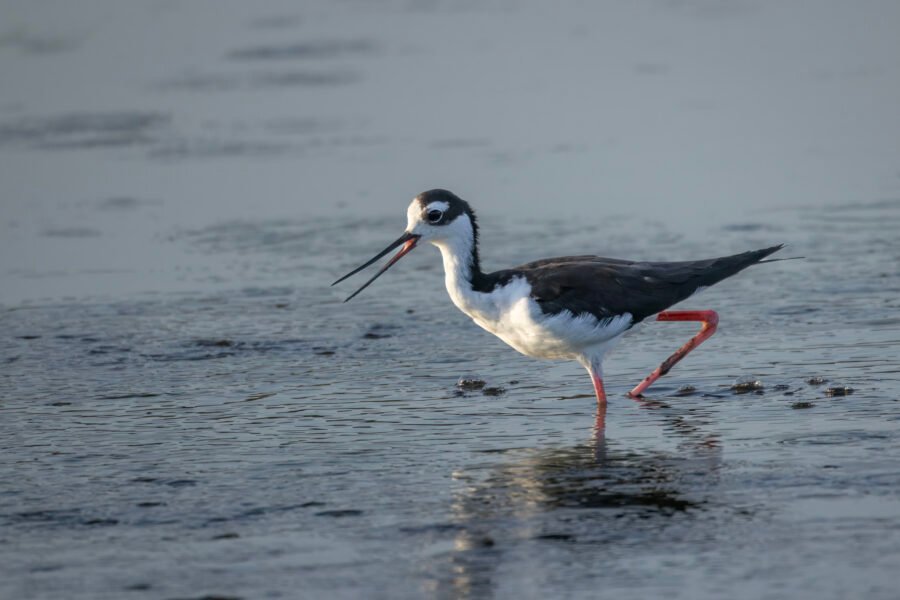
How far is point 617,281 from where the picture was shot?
10641mm

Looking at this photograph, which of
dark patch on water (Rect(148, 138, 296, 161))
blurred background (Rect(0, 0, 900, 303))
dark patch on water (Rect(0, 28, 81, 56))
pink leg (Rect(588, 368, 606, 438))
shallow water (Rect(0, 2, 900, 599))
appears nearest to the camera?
shallow water (Rect(0, 2, 900, 599))

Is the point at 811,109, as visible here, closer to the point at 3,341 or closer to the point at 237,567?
the point at 3,341

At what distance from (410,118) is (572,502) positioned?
36.8 ft

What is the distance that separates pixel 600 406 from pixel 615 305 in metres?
0.74

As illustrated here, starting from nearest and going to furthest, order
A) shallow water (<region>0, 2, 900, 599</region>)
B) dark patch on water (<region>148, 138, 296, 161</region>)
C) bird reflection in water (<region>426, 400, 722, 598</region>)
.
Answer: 1. bird reflection in water (<region>426, 400, 722, 598</region>)
2. shallow water (<region>0, 2, 900, 599</region>)
3. dark patch on water (<region>148, 138, 296, 161</region>)

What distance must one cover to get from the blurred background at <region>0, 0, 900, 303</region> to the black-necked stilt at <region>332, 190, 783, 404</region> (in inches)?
116

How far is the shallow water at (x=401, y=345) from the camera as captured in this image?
7.36 metres

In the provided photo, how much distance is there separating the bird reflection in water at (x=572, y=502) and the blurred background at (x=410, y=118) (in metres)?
4.90

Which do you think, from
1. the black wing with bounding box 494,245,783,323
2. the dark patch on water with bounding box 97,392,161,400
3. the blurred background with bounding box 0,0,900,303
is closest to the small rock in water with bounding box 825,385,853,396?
the black wing with bounding box 494,245,783,323

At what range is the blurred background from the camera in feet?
50.5

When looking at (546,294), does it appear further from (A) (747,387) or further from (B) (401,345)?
(B) (401,345)

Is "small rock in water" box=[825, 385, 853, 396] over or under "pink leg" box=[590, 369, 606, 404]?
under

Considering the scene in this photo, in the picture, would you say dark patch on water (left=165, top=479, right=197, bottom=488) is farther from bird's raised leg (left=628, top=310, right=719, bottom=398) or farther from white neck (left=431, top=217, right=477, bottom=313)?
bird's raised leg (left=628, top=310, right=719, bottom=398)

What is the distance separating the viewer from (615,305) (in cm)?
1046
